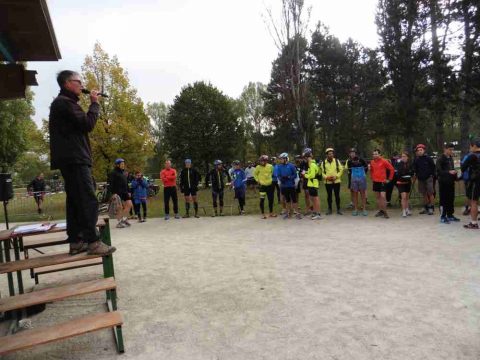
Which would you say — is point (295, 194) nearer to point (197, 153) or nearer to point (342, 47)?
point (197, 153)

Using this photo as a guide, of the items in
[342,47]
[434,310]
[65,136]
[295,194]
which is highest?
[342,47]

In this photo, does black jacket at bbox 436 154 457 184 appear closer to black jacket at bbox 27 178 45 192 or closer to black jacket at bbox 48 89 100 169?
black jacket at bbox 48 89 100 169

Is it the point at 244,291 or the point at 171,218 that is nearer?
the point at 244,291

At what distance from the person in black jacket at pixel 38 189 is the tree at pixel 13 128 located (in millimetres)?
17957

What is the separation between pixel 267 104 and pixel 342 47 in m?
9.16

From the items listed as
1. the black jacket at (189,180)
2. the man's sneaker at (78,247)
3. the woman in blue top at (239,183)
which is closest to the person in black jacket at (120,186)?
the black jacket at (189,180)

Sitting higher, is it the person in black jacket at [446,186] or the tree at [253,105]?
the tree at [253,105]

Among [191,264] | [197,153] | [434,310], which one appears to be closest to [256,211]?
[191,264]

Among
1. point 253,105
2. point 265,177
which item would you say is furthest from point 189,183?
point 253,105

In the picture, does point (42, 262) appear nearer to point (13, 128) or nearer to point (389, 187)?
point (389, 187)

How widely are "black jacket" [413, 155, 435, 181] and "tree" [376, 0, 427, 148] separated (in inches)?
466

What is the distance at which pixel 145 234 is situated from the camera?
1078 centimetres

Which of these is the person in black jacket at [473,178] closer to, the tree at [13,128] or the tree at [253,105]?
the tree at [13,128]

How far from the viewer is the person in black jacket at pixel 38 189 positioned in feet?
60.0
